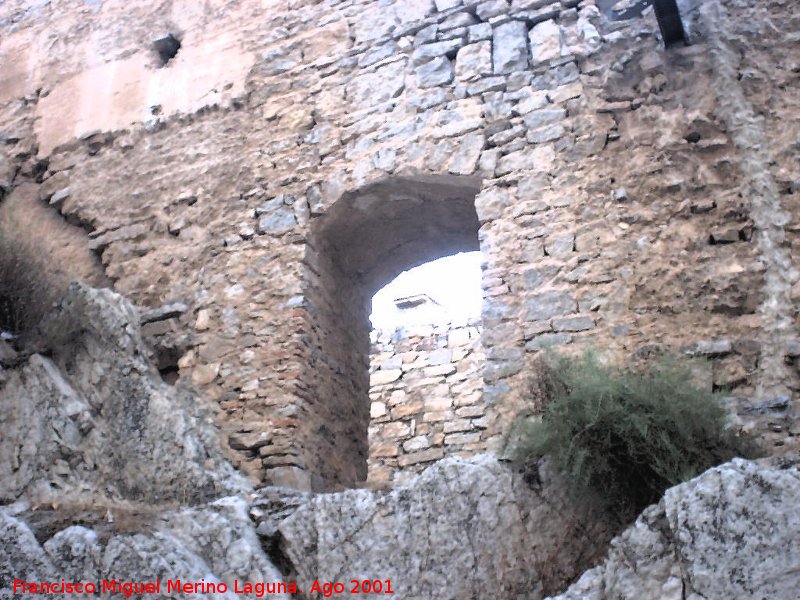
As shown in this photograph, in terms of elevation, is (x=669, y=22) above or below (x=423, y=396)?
above

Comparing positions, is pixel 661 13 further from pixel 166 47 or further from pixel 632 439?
pixel 166 47

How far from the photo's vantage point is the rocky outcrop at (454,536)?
3.72 m

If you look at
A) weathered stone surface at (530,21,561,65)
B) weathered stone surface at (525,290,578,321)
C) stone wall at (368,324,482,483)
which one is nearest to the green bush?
weathered stone surface at (525,290,578,321)

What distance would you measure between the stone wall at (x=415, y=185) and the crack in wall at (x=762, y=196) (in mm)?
12

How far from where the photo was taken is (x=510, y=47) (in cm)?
572

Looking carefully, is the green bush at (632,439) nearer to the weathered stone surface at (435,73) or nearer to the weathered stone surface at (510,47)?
the weathered stone surface at (510,47)

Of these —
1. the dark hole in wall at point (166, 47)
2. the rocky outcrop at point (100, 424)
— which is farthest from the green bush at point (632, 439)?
the dark hole in wall at point (166, 47)

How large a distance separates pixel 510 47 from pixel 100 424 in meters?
3.46

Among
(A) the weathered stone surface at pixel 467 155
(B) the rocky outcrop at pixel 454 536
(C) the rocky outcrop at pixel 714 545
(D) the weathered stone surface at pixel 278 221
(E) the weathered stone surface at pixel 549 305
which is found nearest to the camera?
(C) the rocky outcrop at pixel 714 545

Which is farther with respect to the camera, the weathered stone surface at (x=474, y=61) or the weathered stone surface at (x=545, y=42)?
the weathered stone surface at (x=474, y=61)

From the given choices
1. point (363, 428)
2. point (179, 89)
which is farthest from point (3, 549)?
point (179, 89)

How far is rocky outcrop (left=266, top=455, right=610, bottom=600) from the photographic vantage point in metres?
3.72

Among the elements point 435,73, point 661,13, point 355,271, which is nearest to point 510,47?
point 435,73

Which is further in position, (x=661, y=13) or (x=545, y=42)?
(x=545, y=42)
